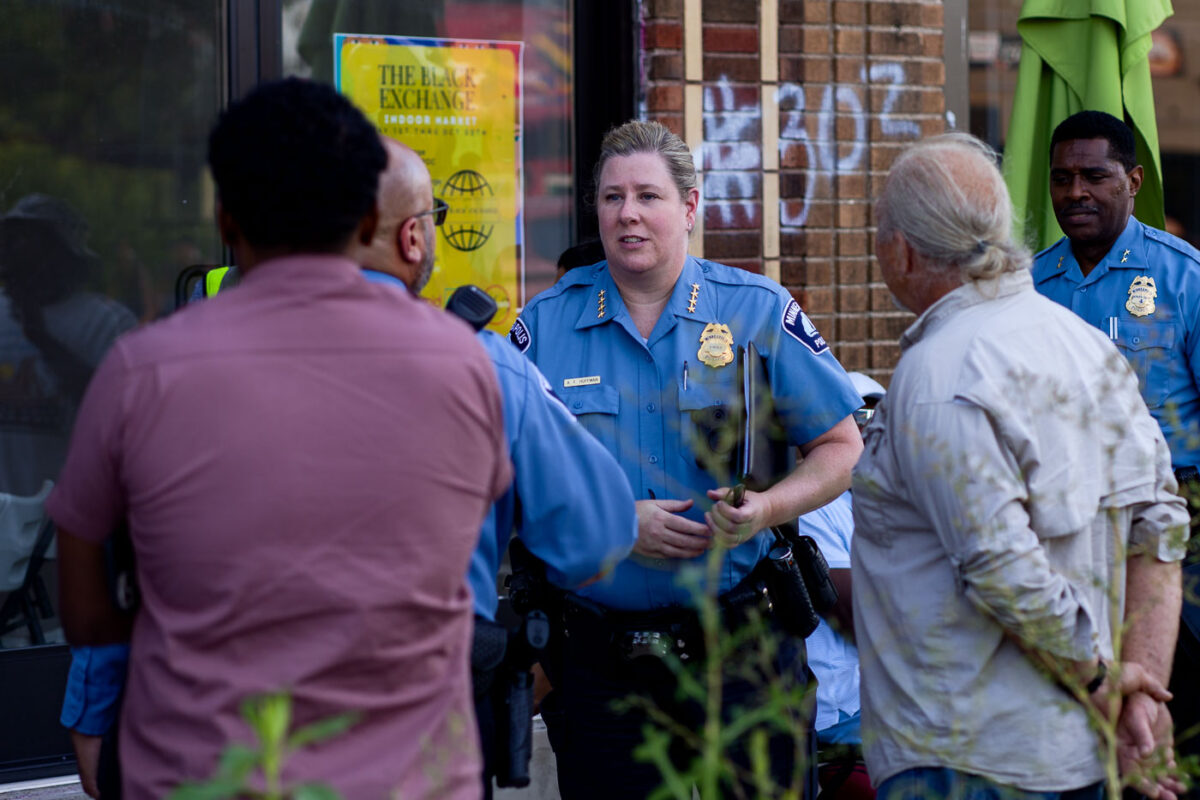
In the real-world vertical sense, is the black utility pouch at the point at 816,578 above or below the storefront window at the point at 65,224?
below

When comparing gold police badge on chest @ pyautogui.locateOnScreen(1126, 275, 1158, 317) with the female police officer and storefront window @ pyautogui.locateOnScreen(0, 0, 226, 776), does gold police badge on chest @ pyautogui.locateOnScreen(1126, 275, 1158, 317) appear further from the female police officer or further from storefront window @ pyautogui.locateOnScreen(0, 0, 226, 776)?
storefront window @ pyautogui.locateOnScreen(0, 0, 226, 776)

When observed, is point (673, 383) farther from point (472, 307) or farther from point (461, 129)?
point (461, 129)

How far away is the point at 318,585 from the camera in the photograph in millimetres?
1557

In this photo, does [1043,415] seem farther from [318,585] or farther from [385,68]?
[385,68]

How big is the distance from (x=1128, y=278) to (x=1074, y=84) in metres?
0.93

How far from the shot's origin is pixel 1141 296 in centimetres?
381

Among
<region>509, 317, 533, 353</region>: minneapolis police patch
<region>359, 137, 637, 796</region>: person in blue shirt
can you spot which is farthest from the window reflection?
<region>359, 137, 637, 796</region>: person in blue shirt

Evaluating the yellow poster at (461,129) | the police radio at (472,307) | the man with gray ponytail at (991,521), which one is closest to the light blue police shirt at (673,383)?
the man with gray ponytail at (991,521)

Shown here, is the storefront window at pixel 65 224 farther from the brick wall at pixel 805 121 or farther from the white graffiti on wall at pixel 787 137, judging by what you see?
the white graffiti on wall at pixel 787 137

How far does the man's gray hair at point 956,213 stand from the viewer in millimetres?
2254

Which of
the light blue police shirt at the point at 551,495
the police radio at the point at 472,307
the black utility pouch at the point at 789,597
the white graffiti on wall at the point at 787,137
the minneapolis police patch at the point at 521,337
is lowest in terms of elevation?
the black utility pouch at the point at 789,597

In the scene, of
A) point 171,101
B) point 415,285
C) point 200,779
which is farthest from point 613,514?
point 171,101

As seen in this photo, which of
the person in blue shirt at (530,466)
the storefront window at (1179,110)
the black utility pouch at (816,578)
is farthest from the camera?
the storefront window at (1179,110)

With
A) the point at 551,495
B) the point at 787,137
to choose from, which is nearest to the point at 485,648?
the point at 551,495
